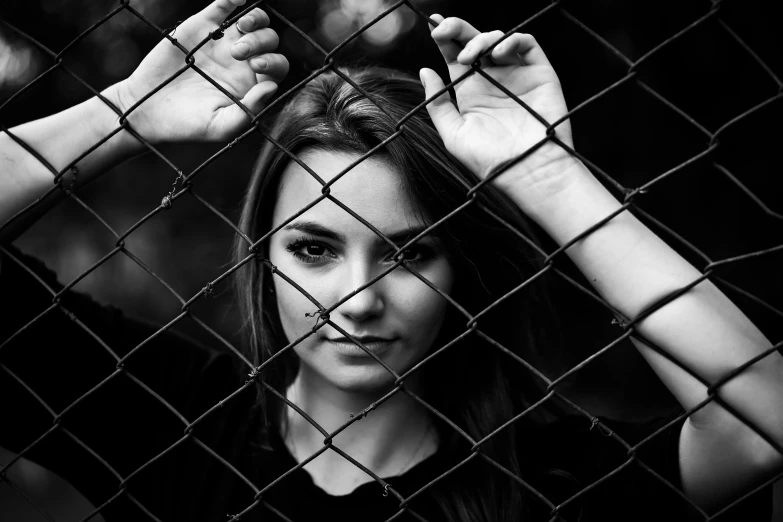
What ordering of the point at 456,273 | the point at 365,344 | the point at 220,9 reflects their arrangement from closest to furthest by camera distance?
the point at 220,9, the point at 365,344, the point at 456,273

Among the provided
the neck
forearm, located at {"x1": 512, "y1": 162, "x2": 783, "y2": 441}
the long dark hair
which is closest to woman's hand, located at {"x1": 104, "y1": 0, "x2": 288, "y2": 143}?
the long dark hair

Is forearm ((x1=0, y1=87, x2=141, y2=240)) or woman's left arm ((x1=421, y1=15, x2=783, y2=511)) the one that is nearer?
woman's left arm ((x1=421, y1=15, x2=783, y2=511))

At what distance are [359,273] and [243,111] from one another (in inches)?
14.6

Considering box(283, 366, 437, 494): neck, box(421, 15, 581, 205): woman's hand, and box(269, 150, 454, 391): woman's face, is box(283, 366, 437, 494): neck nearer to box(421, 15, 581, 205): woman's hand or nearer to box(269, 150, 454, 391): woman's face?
box(269, 150, 454, 391): woman's face

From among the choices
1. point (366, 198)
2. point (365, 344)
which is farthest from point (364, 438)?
point (366, 198)

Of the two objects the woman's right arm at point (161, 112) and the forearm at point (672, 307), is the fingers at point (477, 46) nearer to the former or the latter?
the forearm at point (672, 307)

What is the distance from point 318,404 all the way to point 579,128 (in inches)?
99.3

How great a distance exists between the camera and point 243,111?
3.99ft

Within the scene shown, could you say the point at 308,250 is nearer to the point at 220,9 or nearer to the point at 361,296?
the point at 361,296

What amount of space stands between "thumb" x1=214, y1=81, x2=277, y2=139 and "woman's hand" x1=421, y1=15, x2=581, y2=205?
0.28 meters

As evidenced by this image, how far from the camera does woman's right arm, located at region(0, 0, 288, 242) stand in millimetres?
1177

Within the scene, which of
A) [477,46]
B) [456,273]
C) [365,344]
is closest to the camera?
[477,46]

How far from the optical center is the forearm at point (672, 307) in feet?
3.28

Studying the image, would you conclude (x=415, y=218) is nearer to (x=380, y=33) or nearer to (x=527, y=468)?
(x=527, y=468)
